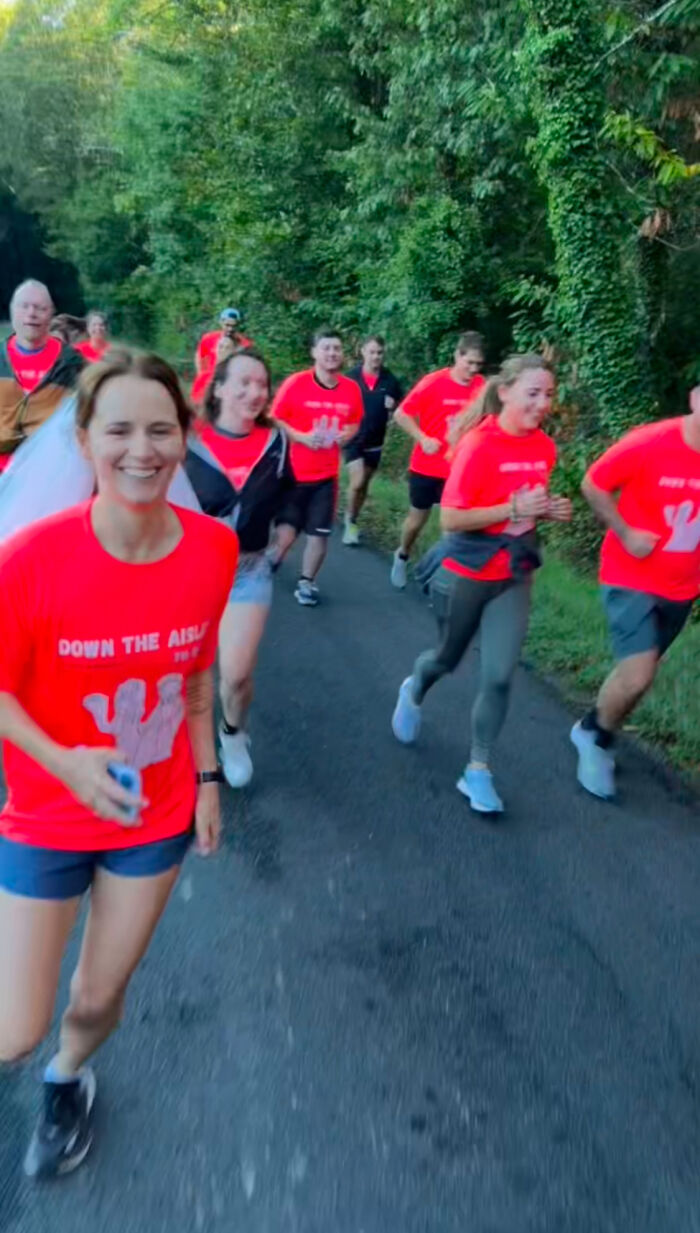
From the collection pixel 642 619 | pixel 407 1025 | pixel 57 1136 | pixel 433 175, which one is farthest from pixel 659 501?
pixel 433 175

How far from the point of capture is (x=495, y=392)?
4.82 m

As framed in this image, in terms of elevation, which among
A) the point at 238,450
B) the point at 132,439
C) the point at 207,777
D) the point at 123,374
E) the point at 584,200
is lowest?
the point at 207,777

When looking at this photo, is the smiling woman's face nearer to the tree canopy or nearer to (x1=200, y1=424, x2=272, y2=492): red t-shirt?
(x1=200, y1=424, x2=272, y2=492): red t-shirt

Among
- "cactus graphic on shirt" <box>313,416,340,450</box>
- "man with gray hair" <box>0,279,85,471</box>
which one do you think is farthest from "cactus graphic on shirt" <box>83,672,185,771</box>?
"cactus graphic on shirt" <box>313,416,340,450</box>

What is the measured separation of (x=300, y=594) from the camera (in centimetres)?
858

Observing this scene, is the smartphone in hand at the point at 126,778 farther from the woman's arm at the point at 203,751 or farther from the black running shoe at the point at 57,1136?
the black running shoe at the point at 57,1136

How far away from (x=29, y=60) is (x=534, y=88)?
33252 millimetres

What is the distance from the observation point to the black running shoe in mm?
2766

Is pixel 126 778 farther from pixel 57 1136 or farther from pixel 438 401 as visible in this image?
pixel 438 401

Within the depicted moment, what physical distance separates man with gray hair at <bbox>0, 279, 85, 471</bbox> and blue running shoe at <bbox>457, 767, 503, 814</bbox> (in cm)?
273

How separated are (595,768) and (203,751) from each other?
3057 millimetres

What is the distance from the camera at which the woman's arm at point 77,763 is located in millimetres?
2232

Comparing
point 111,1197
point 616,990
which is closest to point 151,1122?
point 111,1197

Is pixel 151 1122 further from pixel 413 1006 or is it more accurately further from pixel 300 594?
pixel 300 594
